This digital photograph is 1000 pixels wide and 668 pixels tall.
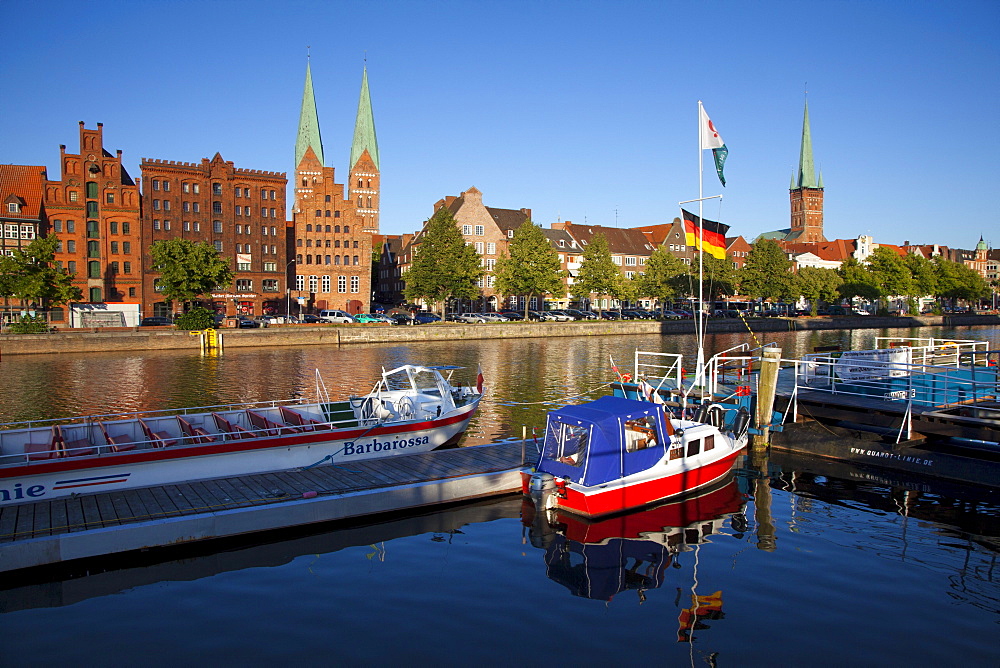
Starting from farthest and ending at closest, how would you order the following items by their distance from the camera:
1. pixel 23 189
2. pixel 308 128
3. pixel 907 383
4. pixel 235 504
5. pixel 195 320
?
pixel 308 128 < pixel 23 189 < pixel 195 320 < pixel 907 383 < pixel 235 504

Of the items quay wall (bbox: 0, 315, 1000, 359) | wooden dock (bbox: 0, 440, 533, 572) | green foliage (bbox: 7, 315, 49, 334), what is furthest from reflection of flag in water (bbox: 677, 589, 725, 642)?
green foliage (bbox: 7, 315, 49, 334)

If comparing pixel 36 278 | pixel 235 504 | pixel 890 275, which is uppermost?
pixel 890 275

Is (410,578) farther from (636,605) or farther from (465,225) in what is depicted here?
(465,225)

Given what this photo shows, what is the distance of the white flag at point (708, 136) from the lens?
22359mm

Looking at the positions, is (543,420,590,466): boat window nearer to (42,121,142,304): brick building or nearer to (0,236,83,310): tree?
(0,236,83,310): tree

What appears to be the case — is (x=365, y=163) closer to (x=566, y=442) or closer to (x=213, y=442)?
(x=213, y=442)

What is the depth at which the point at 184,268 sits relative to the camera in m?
68.9

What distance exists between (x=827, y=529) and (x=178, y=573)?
14.2 meters

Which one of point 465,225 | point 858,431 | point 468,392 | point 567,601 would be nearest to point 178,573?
point 567,601

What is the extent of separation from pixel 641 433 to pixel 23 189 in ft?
260

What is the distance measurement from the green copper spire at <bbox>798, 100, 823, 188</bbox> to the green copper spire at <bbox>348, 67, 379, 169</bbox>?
385ft

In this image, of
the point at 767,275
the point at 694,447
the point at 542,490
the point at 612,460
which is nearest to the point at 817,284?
the point at 767,275

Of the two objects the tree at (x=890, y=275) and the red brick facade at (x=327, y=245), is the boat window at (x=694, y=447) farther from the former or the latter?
the tree at (x=890, y=275)

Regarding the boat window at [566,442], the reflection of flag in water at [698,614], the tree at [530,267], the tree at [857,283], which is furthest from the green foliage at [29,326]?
the tree at [857,283]
